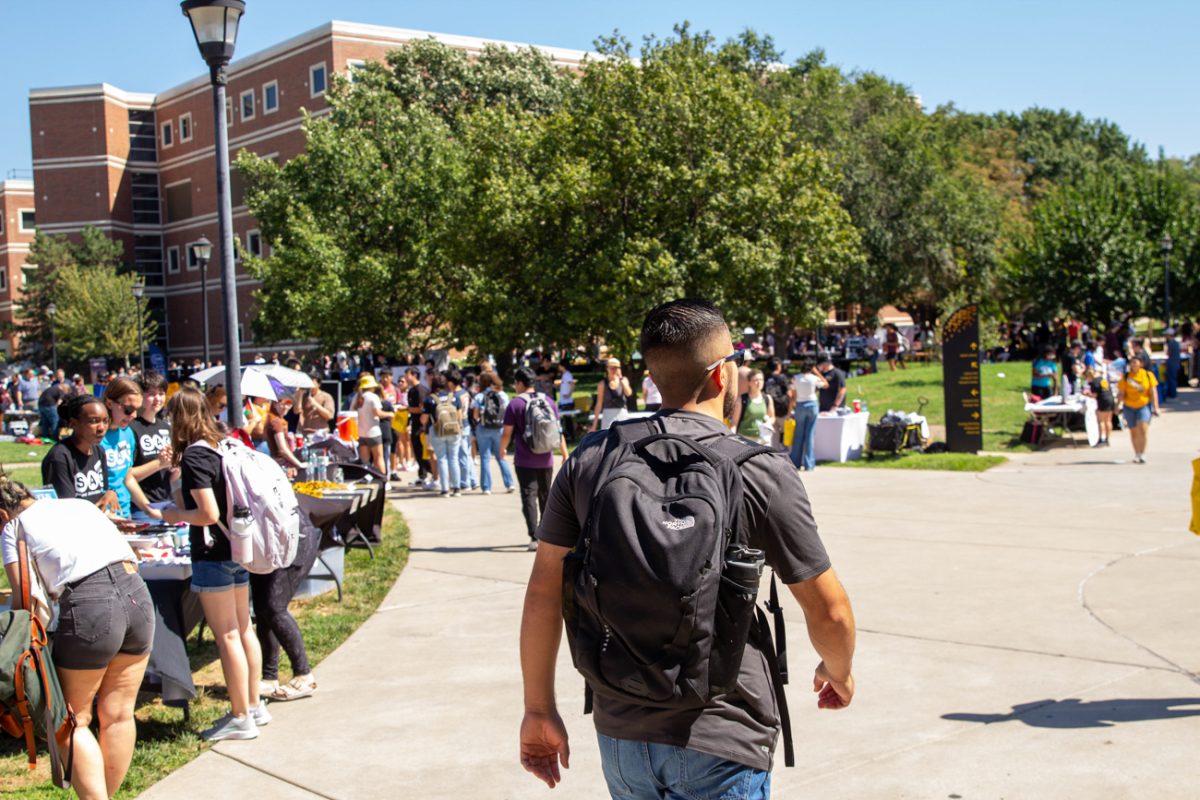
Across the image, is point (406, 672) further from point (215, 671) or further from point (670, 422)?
point (670, 422)

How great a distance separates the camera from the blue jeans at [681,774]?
250 centimetres

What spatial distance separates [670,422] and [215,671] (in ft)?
18.5

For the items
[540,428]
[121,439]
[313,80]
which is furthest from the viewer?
[313,80]

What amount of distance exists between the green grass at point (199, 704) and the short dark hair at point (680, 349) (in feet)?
12.6

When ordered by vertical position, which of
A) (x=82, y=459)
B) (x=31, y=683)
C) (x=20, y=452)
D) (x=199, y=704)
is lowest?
(x=199, y=704)

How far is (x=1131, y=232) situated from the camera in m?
39.1

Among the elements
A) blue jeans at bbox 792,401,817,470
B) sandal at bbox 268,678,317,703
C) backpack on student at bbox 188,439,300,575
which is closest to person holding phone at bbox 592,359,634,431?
blue jeans at bbox 792,401,817,470

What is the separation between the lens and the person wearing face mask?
8133 millimetres

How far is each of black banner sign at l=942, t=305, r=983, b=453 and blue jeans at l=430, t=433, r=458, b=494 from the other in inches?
318

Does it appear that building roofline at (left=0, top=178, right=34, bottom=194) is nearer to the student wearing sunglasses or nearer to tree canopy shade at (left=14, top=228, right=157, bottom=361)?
tree canopy shade at (left=14, top=228, right=157, bottom=361)

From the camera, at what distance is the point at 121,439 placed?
814 centimetres

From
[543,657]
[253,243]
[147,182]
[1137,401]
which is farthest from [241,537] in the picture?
[147,182]

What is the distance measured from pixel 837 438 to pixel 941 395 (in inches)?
468

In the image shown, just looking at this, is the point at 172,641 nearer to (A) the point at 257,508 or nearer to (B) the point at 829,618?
(A) the point at 257,508
